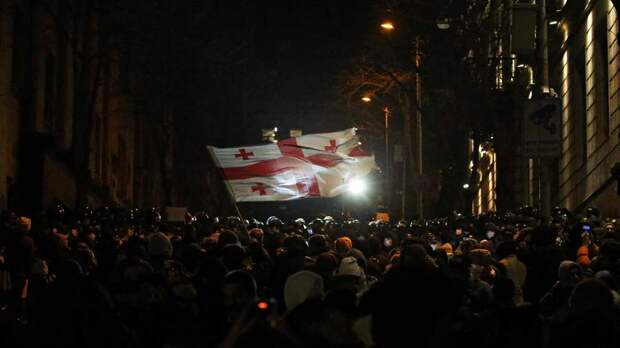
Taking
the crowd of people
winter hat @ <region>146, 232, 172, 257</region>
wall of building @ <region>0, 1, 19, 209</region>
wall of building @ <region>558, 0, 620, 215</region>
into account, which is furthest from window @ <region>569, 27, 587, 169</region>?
winter hat @ <region>146, 232, 172, 257</region>

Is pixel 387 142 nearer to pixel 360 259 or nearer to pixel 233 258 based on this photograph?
pixel 360 259

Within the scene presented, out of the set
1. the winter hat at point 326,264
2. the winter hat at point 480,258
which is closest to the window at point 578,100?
the winter hat at point 480,258

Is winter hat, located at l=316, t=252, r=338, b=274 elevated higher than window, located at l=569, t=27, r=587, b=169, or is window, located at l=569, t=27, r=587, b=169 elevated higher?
window, located at l=569, t=27, r=587, b=169

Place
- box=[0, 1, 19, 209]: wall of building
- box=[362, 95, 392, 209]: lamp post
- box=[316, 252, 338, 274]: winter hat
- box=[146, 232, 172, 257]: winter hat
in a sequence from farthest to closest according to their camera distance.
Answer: box=[362, 95, 392, 209]: lamp post, box=[0, 1, 19, 209]: wall of building, box=[146, 232, 172, 257]: winter hat, box=[316, 252, 338, 274]: winter hat

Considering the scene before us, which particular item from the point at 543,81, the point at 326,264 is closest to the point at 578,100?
the point at 543,81

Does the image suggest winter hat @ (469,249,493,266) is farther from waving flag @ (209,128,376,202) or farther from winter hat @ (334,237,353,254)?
waving flag @ (209,128,376,202)

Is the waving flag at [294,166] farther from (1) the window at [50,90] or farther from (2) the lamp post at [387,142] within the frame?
(2) the lamp post at [387,142]

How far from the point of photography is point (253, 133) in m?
77.9

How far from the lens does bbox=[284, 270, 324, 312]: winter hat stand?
9812 mm

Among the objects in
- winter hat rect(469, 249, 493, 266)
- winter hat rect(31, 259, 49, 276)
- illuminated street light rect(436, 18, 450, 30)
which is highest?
illuminated street light rect(436, 18, 450, 30)

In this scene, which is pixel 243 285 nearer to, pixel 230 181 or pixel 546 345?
pixel 546 345

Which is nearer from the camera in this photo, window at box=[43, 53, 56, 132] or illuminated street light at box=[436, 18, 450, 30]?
window at box=[43, 53, 56, 132]

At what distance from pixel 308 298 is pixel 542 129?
11594 mm

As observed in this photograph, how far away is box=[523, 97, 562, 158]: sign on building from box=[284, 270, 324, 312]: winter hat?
369 inches
